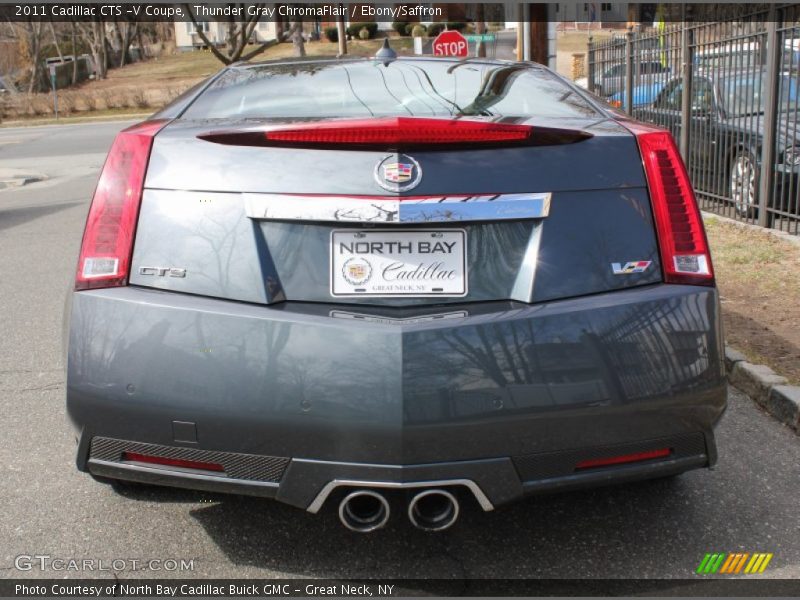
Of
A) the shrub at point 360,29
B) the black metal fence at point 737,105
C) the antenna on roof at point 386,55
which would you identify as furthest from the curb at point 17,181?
the shrub at point 360,29

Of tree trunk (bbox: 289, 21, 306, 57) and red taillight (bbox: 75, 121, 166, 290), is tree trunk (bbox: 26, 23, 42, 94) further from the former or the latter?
red taillight (bbox: 75, 121, 166, 290)

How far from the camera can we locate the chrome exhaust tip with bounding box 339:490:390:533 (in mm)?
2621

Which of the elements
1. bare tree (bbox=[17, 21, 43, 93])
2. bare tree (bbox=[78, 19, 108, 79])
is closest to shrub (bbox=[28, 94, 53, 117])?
bare tree (bbox=[17, 21, 43, 93])

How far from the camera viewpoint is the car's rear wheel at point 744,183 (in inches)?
378

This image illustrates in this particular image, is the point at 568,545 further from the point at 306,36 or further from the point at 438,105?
the point at 306,36

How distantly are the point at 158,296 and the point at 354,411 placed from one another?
27.0 inches

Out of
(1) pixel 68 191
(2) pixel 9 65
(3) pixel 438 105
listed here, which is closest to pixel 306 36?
(2) pixel 9 65

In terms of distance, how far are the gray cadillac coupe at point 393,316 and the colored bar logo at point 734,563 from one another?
385mm

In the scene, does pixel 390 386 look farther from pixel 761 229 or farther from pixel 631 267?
pixel 761 229

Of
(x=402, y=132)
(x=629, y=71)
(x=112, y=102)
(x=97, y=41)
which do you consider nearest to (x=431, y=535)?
(x=402, y=132)

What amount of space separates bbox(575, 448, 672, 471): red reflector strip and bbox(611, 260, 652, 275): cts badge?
1.77 feet

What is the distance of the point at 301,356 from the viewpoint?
253cm

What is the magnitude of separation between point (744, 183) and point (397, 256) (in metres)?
8.16

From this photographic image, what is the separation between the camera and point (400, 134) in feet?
8.84
